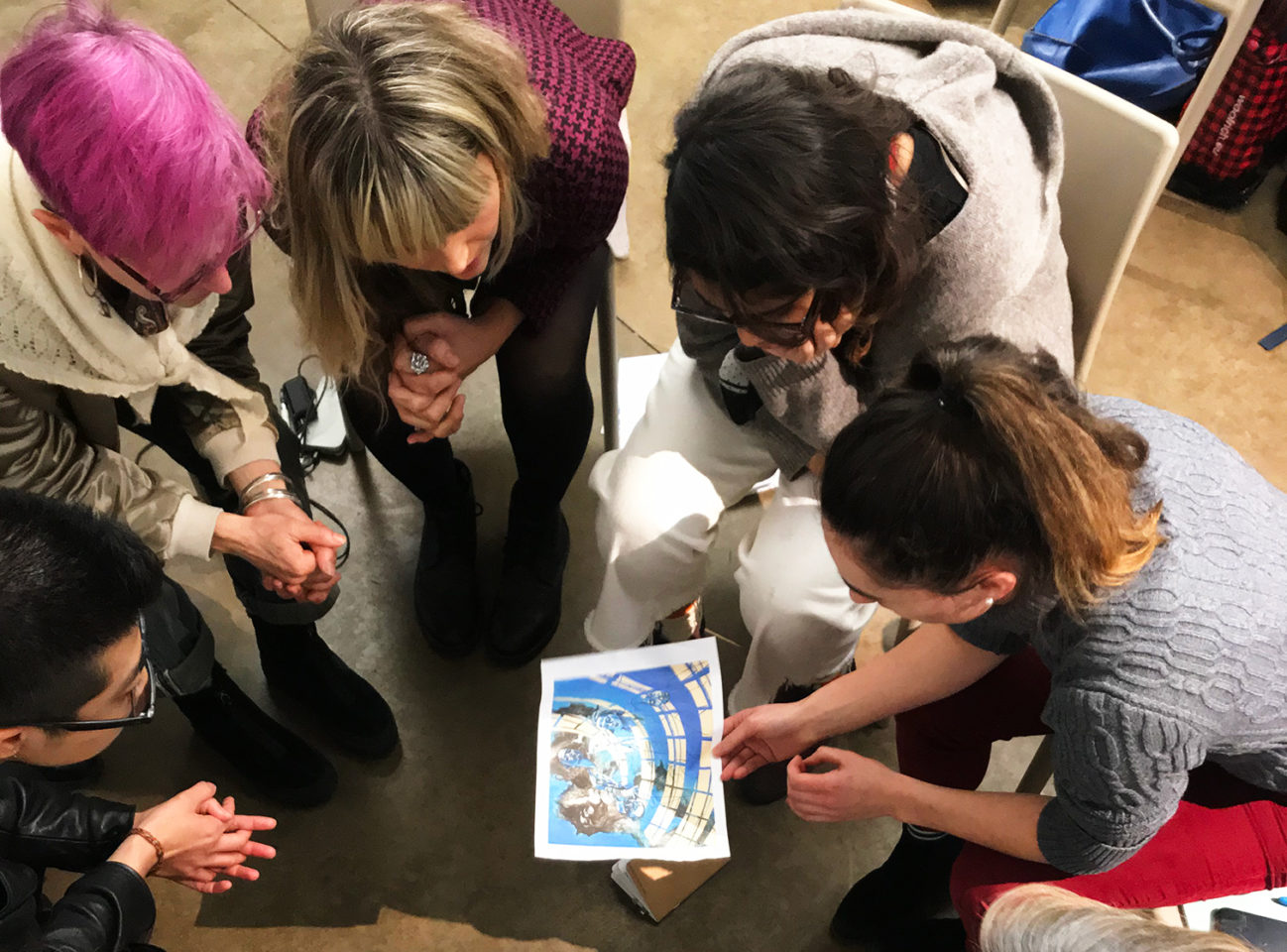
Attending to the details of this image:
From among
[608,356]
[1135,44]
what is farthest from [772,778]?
[1135,44]

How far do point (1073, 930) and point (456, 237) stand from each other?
899 mm

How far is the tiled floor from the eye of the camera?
158cm

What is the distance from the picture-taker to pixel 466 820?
1678mm

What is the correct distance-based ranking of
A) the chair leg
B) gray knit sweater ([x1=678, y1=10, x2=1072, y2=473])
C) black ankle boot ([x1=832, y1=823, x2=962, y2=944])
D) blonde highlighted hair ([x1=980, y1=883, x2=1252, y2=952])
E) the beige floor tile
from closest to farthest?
blonde highlighted hair ([x1=980, y1=883, x2=1252, y2=952]), gray knit sweater ([x1=678, y1=10, x2=1072, y2=473]), black ankle boot ([x1=832, y1=823, x2=962, y2=944]), the chair leg, the beige floor tile

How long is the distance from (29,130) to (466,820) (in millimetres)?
1165

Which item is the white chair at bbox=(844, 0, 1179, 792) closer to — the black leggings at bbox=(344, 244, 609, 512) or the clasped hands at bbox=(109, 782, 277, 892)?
the black leggings at bbox=(344, 244, 609, 512)

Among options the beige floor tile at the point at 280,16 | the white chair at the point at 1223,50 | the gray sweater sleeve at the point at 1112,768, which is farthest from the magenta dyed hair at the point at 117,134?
the beige floor tile at the point at 280,16

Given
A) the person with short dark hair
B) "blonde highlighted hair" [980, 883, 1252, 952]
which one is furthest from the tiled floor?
"blonde highlighted hair" [980, 883, 1252, 952]

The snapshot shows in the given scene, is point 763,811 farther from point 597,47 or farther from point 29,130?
point 29,130

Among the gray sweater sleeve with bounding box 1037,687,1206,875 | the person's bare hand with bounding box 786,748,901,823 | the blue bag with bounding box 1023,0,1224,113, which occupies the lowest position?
the person's bare hand with bounding box 786,748,901,823

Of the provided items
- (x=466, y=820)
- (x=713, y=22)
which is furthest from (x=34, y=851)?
(x=713, y=22)

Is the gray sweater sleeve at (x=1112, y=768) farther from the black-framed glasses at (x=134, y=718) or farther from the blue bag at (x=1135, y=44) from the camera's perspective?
the blue bag at (x=1135, y=44)

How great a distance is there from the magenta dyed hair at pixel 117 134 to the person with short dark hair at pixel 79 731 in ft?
0.95

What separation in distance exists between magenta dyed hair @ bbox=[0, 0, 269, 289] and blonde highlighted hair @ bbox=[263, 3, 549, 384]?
11 centimetres
